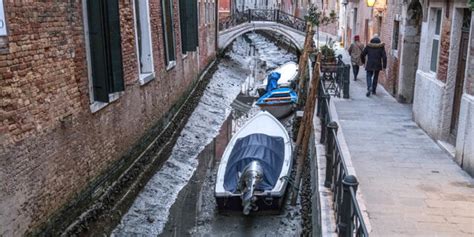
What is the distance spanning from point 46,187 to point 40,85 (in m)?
1.12

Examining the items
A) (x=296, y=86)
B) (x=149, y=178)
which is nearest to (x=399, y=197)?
(x=149, y=178)

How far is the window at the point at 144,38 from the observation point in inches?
393

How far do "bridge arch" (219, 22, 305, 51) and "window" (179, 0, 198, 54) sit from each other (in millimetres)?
9225

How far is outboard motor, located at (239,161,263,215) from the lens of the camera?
7484 mm

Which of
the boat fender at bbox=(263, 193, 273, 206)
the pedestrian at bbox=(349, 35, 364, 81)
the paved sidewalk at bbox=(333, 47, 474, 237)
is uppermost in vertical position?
the pedestrian at bbox=(349, 35, 364, 81)

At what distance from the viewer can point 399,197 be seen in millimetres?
5645

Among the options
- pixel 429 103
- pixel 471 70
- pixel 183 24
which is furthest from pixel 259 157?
pixel 183 24

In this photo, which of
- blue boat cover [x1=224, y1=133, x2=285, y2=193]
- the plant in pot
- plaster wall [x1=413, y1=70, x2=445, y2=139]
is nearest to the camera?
plaster wall [x1=413, y1=70, x2=445, y2=139]

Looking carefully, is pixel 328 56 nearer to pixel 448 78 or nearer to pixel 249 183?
pixel 448 78

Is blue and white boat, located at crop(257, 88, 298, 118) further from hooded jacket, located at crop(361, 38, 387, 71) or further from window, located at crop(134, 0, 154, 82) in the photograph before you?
window, located at crop(134, 0, 154, 82)

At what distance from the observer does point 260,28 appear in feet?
83.7

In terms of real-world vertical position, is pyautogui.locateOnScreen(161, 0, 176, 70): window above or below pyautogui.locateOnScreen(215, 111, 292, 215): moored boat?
above

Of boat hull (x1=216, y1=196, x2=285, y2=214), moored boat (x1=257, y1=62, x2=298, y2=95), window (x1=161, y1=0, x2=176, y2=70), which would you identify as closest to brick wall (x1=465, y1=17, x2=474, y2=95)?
boat hull (x1=216, y1=196, x2=285, y2=214)

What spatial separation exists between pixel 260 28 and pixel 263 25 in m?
0.33
